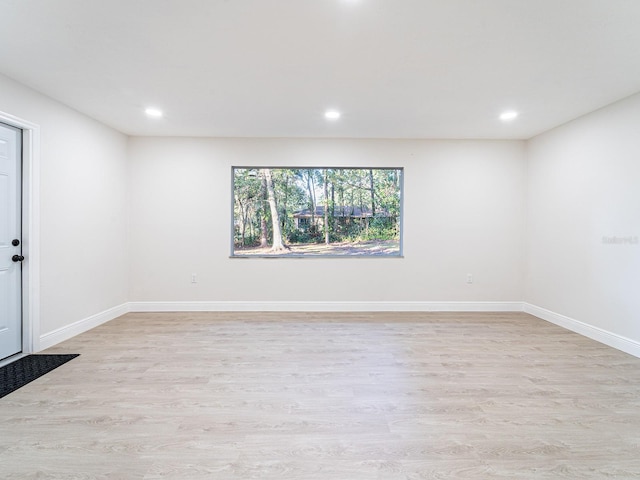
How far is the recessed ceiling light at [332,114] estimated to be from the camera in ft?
11.9

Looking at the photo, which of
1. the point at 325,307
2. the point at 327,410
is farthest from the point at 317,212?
the point at 327,410

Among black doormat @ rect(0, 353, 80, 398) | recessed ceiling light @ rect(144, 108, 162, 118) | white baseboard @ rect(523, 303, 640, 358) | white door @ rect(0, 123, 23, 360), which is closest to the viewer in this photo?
Result: black doormat @ rect(0, 353, 80, 398)

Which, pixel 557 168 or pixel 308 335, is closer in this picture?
pixel 308 335

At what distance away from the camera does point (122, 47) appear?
7.75ft

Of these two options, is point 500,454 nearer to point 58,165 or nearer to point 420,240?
point 420,240

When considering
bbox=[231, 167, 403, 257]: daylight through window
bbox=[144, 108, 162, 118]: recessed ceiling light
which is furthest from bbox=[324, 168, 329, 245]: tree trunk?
bbox=[144, 108, 162, 118]: recessed ceiling light

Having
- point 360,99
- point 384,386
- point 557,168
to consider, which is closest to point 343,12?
point 360,99

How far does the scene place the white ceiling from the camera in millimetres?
1973

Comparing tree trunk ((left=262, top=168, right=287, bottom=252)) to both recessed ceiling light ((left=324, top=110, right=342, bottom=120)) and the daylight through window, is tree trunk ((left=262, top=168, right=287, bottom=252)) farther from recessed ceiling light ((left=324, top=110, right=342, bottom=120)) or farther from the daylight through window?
recessed ceiling light ((left=324, top=110, right=342, bottom=120))

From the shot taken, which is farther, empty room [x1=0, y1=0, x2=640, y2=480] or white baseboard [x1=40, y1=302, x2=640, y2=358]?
white baseboard [x1=40, y1=302, x2=640, y2=358]

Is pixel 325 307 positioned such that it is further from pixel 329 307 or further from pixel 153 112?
pixel 153 112

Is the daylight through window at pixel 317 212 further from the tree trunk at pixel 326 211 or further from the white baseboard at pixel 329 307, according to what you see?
the white baseboard at pixel 329 307

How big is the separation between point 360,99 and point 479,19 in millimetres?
1376

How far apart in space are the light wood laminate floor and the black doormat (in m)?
0.12
